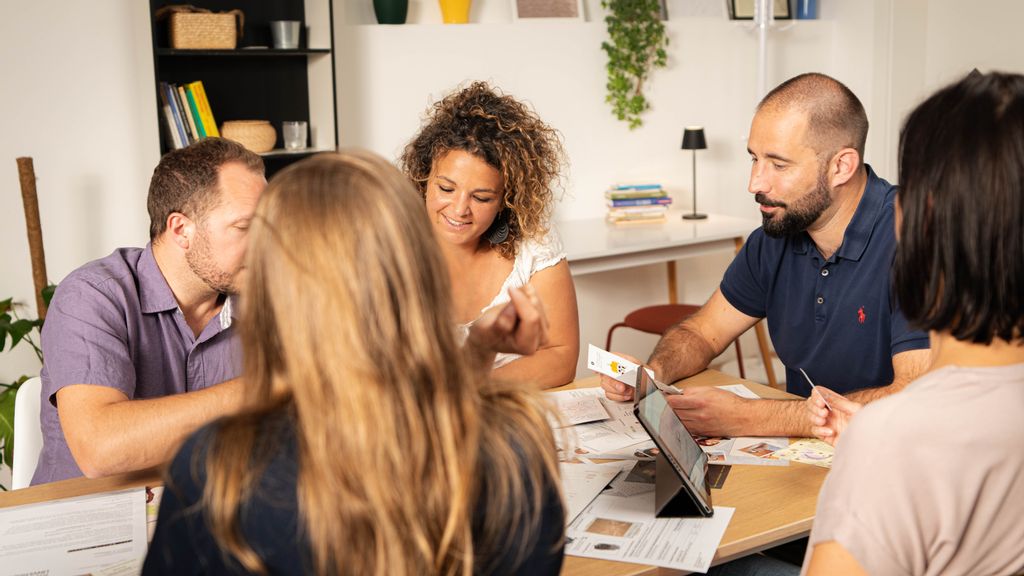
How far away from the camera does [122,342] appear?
187 cm

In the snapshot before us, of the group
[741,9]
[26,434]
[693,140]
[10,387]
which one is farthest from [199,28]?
[741,9]

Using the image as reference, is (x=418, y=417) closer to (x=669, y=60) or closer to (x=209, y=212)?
(x=209, y=212)

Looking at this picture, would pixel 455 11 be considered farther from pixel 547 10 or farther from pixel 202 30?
pixel 202 30

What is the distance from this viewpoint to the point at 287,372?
100cm

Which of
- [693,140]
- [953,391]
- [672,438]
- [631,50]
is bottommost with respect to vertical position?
[672,438]

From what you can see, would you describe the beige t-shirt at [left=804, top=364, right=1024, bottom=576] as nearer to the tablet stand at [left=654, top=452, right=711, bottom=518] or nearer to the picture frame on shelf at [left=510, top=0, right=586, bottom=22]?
the tablet stand at [left=654, top=452, right=711, bottom=518]

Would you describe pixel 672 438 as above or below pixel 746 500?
above

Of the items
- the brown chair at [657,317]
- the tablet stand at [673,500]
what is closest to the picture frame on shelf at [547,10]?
the brown chair at [657,317]

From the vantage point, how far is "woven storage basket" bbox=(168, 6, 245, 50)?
3.28 m

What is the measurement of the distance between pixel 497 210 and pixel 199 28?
1.48 m

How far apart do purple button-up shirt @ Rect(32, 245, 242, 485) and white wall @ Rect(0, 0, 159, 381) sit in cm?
148

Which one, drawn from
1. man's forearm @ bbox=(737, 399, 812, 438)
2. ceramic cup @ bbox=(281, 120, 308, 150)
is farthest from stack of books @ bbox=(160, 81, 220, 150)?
man's forearm @ bbox=(737, 399, 812, 438)

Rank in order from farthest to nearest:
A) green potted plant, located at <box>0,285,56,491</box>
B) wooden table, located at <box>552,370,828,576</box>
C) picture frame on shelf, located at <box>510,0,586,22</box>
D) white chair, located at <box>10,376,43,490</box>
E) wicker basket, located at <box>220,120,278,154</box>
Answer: picture frame on shelf, located at <box>510,0,586,22</box> → wicker basket, located at <box>220,120,278,154</box> → green potted plant, located at <box>0,285,56,491</box> → white chair, located at <box>10,376,43,490</box> → wooden table, located at <box>552,370,828,576</box>

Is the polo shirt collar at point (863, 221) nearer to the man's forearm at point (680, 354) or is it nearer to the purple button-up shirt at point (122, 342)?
the man's forearm at point (680, 354)
